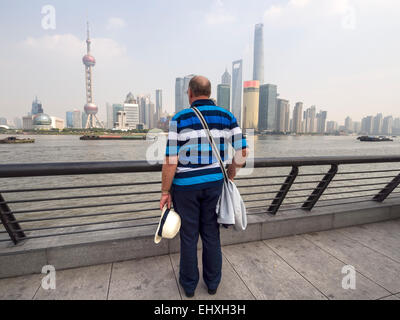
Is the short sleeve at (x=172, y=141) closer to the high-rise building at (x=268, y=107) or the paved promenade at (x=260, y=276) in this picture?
the paved promenade at (x=260, y=276)

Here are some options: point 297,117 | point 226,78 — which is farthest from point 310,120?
point 226,78

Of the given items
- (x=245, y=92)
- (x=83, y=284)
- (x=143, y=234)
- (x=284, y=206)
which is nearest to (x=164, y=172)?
(x=143, y=234)

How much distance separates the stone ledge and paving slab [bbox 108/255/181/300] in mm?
126

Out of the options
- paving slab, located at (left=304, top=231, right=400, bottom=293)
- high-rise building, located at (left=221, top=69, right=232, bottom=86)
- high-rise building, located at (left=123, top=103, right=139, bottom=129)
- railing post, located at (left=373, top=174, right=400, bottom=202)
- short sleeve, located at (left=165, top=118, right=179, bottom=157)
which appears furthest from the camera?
high-rise building, located at (left=221, top=69, right=232, bottom=86)

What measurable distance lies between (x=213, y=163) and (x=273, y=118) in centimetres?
13025

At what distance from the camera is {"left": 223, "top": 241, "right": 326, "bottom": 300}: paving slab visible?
2.18m

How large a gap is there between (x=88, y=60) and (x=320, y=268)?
18680cm

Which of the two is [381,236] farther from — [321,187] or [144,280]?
[144,280]

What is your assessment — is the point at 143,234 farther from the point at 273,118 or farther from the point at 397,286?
the point at 273,118

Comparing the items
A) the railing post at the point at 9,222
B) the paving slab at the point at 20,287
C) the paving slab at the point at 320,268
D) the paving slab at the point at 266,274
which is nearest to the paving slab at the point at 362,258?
the paving slab at the point at 320,268

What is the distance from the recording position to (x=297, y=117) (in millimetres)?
139000

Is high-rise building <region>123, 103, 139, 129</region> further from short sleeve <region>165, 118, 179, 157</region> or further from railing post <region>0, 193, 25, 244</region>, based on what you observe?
short sleeve <region>165, 118, 179, 157</region>

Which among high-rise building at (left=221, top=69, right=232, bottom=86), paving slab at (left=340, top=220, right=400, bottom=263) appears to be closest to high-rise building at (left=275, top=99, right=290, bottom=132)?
high-rise building at (left=221, top=69, right=232, bottom=86)
